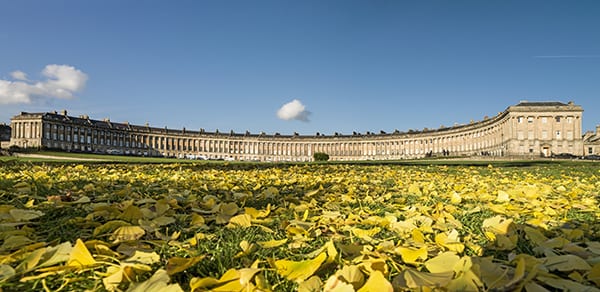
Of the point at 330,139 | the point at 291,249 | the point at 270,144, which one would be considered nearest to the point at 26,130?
the point at 270,144

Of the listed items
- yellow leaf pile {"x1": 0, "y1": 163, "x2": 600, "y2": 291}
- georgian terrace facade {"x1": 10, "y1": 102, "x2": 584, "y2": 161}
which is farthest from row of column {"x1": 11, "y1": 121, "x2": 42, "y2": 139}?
yellow leaf pile {"x1": 0, "y1": 163, "x2": 600, "y2": 291}

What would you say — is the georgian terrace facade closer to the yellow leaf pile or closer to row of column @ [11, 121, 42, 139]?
row of column @ [11, 121, 42, 139]

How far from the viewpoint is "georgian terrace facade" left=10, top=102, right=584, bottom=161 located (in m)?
64.7

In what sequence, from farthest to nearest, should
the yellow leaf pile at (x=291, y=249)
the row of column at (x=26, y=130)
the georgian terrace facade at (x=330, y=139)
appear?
the row of column at (x=26, y=130)
the georgian terrace facade at (x=330, y=139)
the yellow leaf pile at (x=291, y=249)

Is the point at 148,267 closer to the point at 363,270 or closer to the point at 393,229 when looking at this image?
the point at 363,270

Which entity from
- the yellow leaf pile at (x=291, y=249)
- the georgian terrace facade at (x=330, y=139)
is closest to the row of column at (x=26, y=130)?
the georgian terrace facade at (x=330, y=139)

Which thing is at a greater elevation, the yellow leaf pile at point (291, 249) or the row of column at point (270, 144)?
the row of column at point (270, 144)

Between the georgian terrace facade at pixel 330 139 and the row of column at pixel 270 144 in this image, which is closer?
the georgian terrace facade at pixel 330 139

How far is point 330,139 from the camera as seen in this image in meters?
115

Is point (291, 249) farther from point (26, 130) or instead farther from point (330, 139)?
point (330, 139)

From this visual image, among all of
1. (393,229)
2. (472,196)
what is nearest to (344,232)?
(393,229)

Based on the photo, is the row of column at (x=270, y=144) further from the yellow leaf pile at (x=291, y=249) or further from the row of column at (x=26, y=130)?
the yellow leaf pile at (x=291, y=249)

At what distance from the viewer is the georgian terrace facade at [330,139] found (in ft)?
212

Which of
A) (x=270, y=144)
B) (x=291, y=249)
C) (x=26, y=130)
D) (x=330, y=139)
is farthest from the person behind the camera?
(x=270, y=144)
